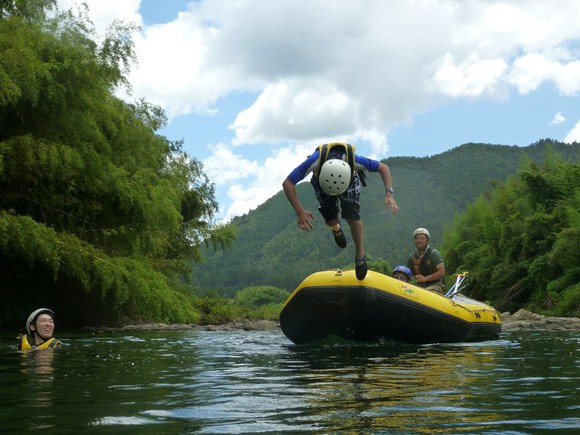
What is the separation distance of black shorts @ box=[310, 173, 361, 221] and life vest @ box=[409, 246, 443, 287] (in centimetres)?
306

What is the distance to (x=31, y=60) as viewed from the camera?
12961mm

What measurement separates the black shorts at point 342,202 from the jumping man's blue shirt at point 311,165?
0.12 m

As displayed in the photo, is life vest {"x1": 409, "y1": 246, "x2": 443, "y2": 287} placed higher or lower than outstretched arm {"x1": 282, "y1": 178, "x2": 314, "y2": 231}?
lower

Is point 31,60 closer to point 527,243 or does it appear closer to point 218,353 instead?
point 218,353

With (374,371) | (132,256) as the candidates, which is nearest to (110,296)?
(132,256)

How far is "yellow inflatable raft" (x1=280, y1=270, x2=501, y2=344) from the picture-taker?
8.73 m

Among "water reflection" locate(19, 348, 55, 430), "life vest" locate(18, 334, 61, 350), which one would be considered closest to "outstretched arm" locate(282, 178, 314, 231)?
"water reflection" locate(19, 348, 55, 430)

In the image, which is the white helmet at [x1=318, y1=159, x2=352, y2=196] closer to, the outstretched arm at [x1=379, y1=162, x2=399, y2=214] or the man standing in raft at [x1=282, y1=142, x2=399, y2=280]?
the man standing in raft at [x1=282, y1=142, x2=399, y2=280]

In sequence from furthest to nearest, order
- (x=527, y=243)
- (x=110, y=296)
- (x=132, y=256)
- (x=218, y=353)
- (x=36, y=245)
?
(x=527, y=243), (x=132, y=256), (x=110, y=296), (x=36, y=245), (x=218, y=353)

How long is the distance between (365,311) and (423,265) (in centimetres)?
216

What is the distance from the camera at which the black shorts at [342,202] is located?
762 centimetres

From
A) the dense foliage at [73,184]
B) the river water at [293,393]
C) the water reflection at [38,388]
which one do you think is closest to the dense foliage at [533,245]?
the dense foliage at [73,184]

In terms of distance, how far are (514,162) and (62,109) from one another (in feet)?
400

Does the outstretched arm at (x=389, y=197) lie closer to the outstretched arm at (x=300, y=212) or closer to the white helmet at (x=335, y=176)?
the white helmet at (x=335, y=176)
